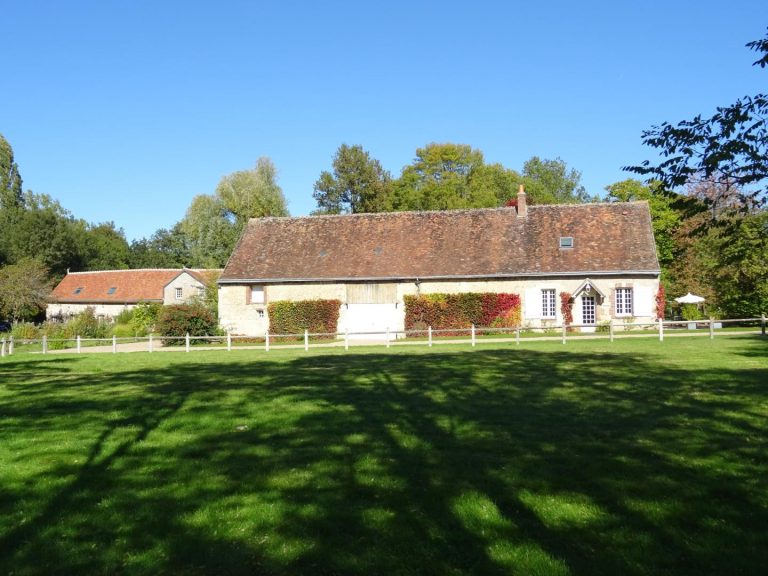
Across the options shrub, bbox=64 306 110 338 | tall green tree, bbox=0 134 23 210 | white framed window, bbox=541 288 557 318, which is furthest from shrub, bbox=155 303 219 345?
tall green tree, bbox=0 134 23 210

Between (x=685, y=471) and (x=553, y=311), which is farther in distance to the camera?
(x=553, y=311)

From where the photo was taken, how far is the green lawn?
15.9ft

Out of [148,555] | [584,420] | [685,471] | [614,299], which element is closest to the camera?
[148,555]

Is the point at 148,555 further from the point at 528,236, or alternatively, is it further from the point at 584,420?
the point at 528,236

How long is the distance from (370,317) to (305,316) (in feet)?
11.1

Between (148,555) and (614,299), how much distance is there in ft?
102

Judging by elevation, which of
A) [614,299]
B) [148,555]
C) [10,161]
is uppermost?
[10,161]

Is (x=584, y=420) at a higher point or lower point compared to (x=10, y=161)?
lower

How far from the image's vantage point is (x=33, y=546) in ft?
16.6

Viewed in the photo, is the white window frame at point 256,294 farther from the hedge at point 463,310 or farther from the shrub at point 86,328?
the shrub at point 86,328

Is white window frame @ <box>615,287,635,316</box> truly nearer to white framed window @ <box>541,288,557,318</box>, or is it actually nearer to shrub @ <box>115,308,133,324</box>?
white framed window @ <box>541,288,557,318</box>

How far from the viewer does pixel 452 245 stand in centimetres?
3606

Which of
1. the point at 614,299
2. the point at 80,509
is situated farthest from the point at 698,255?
the point at 80,509

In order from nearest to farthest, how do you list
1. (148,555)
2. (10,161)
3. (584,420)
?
(148,555) < (584,420) < (10,161)
